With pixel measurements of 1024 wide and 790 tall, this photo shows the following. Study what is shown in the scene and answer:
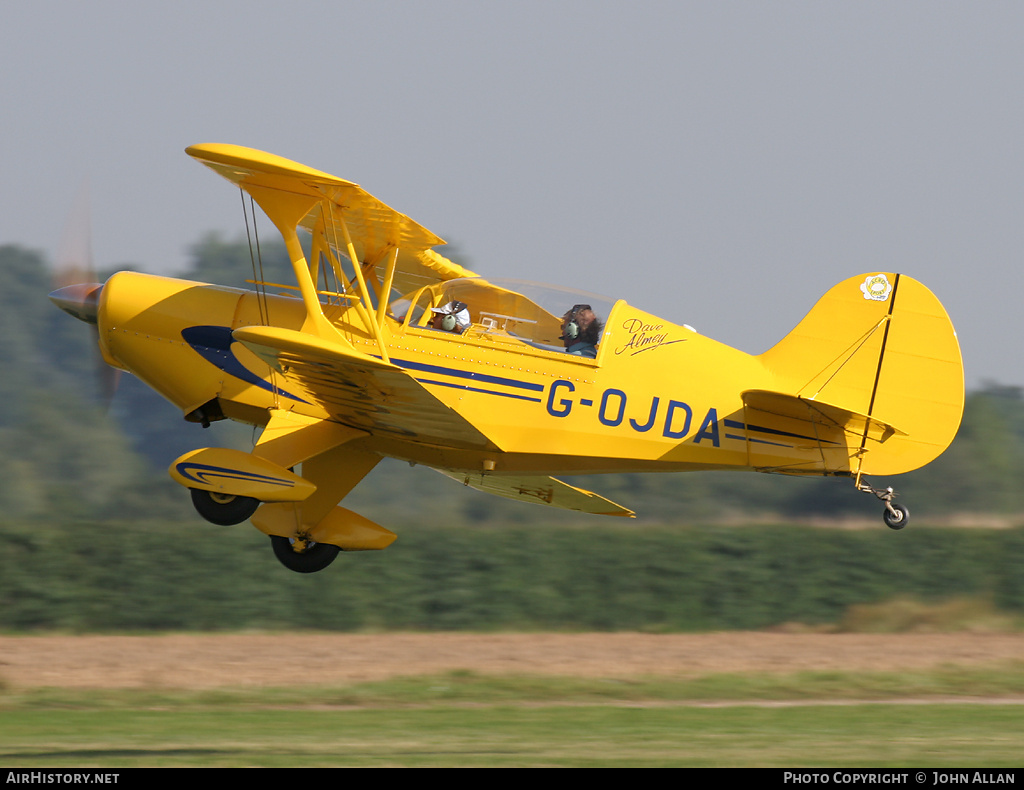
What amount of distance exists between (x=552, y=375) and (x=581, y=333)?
1.38ft

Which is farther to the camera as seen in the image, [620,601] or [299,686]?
[620,601]

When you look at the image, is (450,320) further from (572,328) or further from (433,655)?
(433,655)

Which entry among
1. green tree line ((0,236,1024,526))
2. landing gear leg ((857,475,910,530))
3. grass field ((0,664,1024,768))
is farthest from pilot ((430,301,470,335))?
green tree line ((0,236,1024,526))

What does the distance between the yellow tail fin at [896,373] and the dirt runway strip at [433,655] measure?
8777 mm

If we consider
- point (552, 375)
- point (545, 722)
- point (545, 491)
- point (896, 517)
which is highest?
point (552, 375)

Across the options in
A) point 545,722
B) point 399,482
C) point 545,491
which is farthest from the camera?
point 399,482

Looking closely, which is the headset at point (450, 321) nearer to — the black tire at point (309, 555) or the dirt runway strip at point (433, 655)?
the black tire at point (309, 555)

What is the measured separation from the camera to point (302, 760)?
35.7 ft

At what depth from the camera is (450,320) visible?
9758mm

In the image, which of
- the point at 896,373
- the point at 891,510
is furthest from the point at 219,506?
the point at 896,373

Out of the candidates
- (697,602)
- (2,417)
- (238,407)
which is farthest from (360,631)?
(2,417)

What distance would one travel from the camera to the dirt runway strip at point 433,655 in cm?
1702
